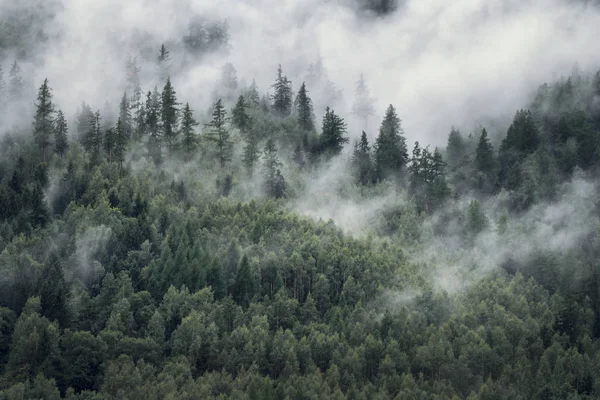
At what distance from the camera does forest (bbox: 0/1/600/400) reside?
3228 inches

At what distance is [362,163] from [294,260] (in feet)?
134

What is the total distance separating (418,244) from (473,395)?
31.3 metres

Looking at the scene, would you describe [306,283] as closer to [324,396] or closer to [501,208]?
[324,396]

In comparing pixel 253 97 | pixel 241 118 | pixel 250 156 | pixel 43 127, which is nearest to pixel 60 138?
pixel 43 127

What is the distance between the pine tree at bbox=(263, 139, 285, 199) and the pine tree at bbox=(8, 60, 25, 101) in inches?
2307

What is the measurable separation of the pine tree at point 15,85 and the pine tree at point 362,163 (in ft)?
227

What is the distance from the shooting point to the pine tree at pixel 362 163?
12905 cm

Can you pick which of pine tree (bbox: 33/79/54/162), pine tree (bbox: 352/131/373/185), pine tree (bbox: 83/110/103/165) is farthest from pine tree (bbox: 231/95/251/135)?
pine tree (bbox: 33/79/54/162)

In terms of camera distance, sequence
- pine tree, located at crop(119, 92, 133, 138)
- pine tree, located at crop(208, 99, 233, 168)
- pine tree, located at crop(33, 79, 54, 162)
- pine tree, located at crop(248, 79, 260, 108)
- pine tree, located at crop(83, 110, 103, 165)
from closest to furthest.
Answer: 1. pine tree, located at crop(33, 79, 54, 162)
2. pine tree, located at crop(83, 110, 103, 165)
3. pine tree, located at crop(208, 99, 233, 168)
4. pine tree, located at crop(119, 92, 133, 138)
5. pine tree, located at crop(248, 79, 260, 108)

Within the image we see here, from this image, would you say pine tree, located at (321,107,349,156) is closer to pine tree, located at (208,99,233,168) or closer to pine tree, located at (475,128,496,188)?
pine tree, located at (208,99,233,168)

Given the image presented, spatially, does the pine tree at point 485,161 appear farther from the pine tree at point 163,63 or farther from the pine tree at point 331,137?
the pine tree at point 163,63

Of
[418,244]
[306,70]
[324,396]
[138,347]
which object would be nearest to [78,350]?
[138,347]

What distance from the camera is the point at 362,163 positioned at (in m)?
133

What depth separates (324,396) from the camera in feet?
254
